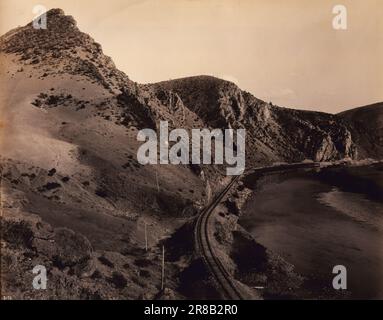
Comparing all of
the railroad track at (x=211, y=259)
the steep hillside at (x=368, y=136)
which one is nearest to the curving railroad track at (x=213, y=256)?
the railroad track at (x=211, y=259)

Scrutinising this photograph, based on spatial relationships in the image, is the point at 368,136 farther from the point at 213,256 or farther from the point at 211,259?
the point at 211,259

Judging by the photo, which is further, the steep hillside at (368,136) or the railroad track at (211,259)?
the steep hillside at (368,136)

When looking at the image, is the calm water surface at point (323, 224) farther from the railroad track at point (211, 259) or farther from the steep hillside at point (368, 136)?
the steep hillside at point (368, 136)

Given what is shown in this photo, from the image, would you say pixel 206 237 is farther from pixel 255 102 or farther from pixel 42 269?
pixel 255 102

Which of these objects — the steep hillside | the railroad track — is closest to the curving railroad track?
the railroad track

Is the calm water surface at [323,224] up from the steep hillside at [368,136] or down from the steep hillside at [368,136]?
down

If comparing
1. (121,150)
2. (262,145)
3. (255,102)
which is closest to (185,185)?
(121,150)

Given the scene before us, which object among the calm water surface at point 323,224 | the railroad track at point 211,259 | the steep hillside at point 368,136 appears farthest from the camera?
the steep hillside at point 368,136

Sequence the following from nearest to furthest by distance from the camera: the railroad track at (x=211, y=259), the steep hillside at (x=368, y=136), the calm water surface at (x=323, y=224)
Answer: the railroad track at (x=211, y=259) → the calm water surface at (x=323, y=224) → the steep hillside at (x=368, y=136)
